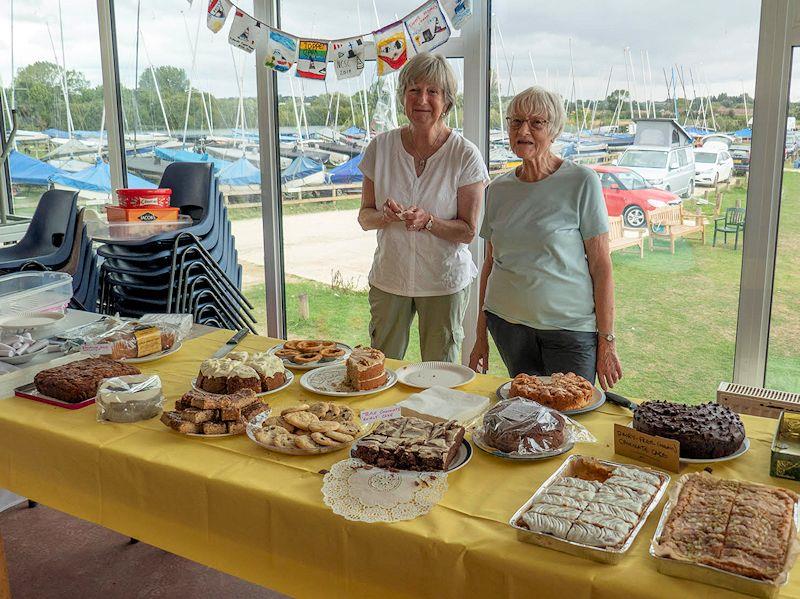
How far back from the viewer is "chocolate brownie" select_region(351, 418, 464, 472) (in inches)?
49.4

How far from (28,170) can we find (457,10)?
3.23 metres

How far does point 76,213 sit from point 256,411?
245 centimetres

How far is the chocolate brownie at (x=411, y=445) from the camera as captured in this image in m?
1.25

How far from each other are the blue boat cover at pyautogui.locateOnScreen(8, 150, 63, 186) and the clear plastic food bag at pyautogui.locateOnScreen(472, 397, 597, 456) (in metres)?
4.06

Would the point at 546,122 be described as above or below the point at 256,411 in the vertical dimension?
above

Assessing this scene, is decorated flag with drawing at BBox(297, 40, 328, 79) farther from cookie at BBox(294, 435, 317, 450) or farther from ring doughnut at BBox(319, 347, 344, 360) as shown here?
cookie at BBox(294, 435, 317, 450)

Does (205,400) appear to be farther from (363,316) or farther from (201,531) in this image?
(363,316)

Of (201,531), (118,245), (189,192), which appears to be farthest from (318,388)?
(189,192)

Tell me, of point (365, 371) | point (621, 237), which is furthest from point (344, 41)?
point (365, 371)

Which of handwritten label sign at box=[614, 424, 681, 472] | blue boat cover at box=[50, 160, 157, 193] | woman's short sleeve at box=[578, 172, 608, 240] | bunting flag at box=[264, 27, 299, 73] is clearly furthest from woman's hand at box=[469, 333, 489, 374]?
blue boat cover at box=[50, 160, 157, 193]

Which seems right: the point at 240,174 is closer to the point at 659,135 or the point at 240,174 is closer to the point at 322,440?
the point at 659,135

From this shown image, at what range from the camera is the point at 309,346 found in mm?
1927

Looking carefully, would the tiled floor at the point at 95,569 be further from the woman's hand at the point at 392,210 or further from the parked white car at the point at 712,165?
the parked white car at the point at 712,165

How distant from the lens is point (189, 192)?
3564 mm
